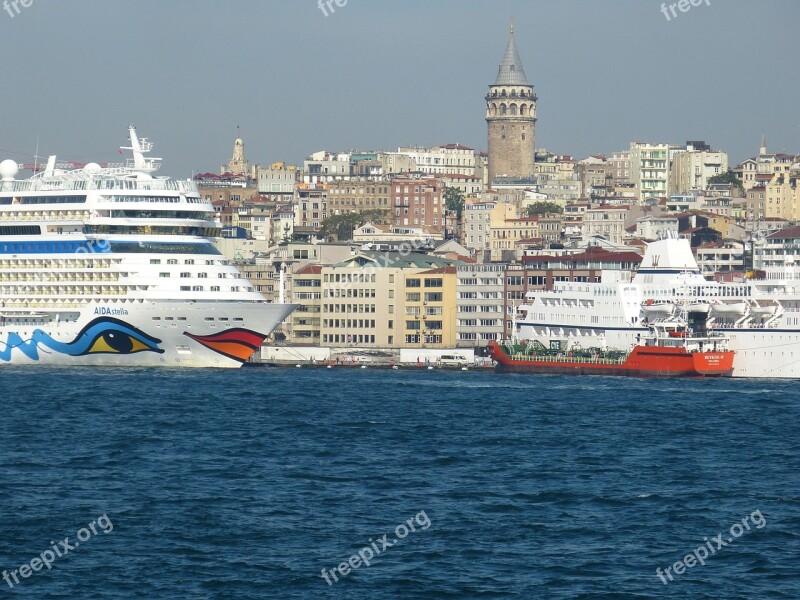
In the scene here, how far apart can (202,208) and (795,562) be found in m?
63.7

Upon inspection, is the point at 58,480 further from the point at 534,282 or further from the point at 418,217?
the point at 418,217

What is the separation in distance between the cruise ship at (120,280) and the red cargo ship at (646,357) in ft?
55.8

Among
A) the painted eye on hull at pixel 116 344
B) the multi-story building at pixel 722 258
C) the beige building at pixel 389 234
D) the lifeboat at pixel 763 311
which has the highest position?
the beige building at pixel 389 234

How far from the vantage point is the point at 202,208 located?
9556cm

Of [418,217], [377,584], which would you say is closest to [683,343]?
[377,584]

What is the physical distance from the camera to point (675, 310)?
10044 cm

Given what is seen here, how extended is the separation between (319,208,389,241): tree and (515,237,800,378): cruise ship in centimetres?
6130

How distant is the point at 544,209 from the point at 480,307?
59856mm

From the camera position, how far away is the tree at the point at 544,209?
589 ft

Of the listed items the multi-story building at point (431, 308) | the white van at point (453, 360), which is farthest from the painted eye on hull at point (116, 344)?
the multi-story building at point (431, 308)

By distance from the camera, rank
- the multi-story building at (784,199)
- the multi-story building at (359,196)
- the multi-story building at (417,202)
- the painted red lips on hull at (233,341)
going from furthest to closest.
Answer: the multi-story building at (359,196) < the multi-story building at (417,202) < the multi-story building at (784,199) < the painted red lips on hull at (233,341)

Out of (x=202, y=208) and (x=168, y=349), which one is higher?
(x=202, y=208)

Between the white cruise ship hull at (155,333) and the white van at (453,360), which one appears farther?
the white van at (453,360)

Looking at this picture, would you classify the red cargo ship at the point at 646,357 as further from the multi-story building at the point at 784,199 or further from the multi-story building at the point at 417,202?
the multi-story building at the point at 417,202
